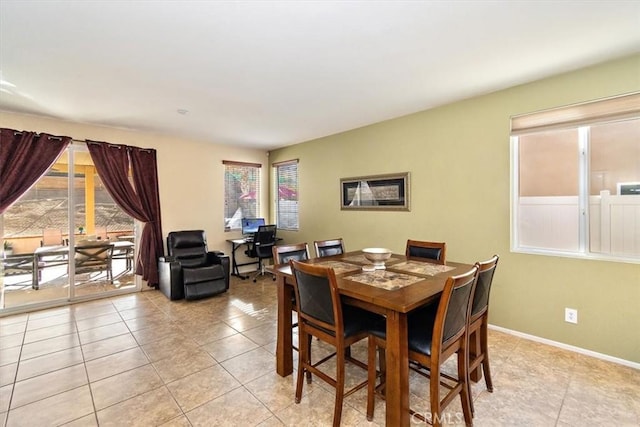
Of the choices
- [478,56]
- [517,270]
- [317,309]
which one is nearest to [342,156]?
[478,56]

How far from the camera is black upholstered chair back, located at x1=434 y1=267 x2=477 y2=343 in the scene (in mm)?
1469

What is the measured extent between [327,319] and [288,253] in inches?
41.0

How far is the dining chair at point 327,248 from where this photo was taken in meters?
3.03

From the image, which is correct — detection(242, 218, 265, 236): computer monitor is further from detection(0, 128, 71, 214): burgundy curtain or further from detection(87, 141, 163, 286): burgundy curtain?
detection(0, 128, 71, 214): burgundy curtain

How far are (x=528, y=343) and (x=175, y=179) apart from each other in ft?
17.4

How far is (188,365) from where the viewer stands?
2445 millimetres

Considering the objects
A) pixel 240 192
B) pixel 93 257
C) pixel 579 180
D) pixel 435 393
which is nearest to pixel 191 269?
pixel 93 257

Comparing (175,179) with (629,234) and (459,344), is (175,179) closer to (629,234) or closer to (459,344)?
(459,344)

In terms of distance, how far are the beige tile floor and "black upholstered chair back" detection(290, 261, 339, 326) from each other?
0.63 metres

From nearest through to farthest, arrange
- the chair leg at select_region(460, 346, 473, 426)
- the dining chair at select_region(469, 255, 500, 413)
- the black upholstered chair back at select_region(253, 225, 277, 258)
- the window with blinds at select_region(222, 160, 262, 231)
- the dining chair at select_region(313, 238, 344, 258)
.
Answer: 1. the chair leg at select_region(460, 346, 473, 426)
2. the dining chair at select_region(469, 255, 500, 413)
3. the dining chair at select_region(313, 238, 344, 258)
4. the black upholstered chair back at select_region(253, 225, 277, 258)
5. the window with blinds at select_region(222, 160, 262, 231)

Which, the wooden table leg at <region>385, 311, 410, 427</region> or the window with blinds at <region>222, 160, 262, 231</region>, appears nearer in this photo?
the wooden table leg at <region>385, 311, 410, 427</region>

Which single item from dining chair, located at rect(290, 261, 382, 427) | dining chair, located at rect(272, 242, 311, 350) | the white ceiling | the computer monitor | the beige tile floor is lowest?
the beige tile floor

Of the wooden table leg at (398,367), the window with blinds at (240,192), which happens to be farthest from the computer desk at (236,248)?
the wooden table leg at (398,367)

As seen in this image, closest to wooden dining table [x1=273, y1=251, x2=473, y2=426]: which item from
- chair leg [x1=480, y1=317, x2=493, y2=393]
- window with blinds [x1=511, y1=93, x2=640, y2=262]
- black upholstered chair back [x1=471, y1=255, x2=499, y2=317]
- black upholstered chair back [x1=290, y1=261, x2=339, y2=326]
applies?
black upholstered chair back [x1=290, y1=261, x2=339, y2=326]
